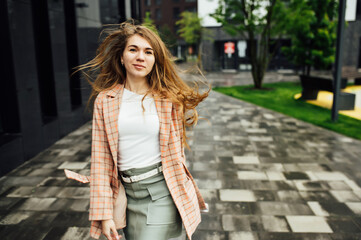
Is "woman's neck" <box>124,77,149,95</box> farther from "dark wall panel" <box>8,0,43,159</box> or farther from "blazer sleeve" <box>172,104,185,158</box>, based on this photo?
"dark wall panel" <box>8,0,43,159</box>

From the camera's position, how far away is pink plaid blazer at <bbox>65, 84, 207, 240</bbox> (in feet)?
6.77

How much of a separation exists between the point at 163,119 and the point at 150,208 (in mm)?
570

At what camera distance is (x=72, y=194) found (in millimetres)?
4992

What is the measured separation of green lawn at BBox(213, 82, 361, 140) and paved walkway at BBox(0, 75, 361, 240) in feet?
2.68

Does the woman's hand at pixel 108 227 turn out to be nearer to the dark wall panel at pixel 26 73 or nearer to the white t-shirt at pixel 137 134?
the white t-shirt at pixel 137 134

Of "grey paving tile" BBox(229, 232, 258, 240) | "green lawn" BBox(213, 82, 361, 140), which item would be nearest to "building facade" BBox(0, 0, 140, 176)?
"grey paving tile" BBox(229, 232, 258, 240)

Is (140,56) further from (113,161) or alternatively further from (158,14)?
(158,14)

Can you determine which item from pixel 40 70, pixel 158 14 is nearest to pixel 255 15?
pixel 40 70

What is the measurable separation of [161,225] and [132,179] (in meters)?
0.35

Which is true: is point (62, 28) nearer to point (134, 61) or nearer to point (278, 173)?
point (278, 173)

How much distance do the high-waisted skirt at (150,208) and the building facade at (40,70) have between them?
6.69 ft

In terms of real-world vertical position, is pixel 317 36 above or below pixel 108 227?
above

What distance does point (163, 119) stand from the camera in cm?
218

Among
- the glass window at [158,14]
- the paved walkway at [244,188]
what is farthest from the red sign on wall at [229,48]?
the glass window at [158,14]
